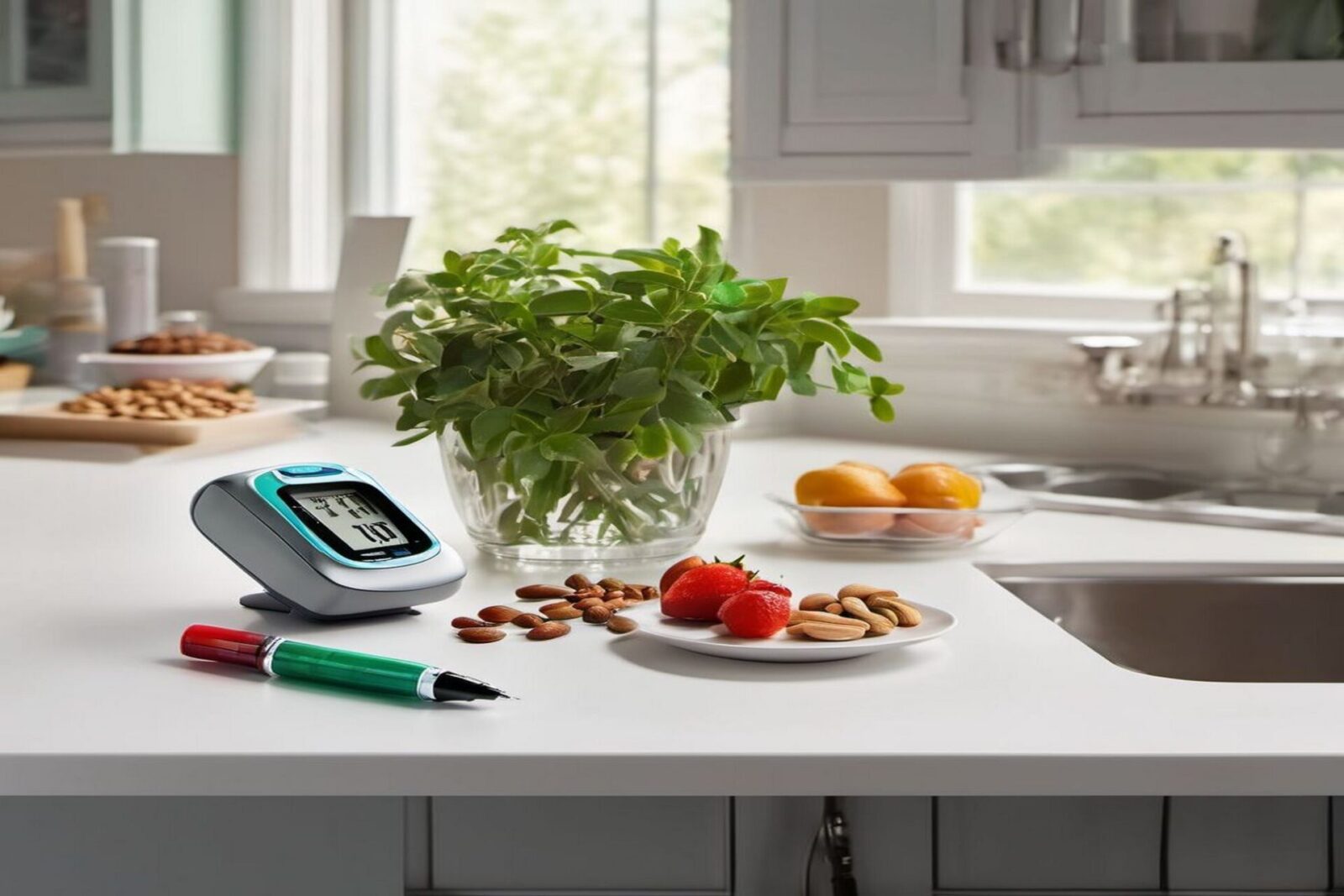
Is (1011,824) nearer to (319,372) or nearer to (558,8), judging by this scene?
(319,372)

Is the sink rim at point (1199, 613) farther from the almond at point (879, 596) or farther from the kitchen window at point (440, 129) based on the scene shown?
the kitchen window at point (440, 129)

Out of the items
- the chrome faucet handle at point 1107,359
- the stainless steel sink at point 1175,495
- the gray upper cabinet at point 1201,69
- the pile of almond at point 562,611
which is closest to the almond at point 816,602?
the pile of almond at point 562,611

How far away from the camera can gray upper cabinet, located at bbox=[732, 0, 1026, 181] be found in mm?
1711

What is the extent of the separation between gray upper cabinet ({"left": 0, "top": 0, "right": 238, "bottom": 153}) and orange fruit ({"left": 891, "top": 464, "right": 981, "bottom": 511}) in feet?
5.72

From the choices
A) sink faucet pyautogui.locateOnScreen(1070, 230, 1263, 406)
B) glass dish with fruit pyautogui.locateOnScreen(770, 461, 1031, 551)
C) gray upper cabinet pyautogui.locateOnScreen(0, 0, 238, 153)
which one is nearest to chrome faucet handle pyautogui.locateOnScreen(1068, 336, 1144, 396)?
sink faucet pyautogui.locateOnScreen(1070, 230, 1263, 406)

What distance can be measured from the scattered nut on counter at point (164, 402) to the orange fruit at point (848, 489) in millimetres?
1019

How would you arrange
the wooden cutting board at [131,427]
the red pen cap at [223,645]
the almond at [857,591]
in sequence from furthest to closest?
1. the wooden cutting board at [131,427]
2. the almond at [857,591]
3. the red pen cap at [223,645]

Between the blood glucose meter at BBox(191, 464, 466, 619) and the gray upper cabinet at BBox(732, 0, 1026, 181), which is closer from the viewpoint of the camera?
the blood glucose meter at BBox(191, 464, 466, 619)

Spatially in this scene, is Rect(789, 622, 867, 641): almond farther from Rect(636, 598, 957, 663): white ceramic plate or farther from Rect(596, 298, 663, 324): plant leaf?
Rect(596, 298, 663, 324): plant leaf

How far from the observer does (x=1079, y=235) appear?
3.05 meters

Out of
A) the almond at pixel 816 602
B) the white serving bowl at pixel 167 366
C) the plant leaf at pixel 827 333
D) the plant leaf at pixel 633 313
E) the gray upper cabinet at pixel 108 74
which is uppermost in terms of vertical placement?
the gray upper cabinet at pixel 108 74

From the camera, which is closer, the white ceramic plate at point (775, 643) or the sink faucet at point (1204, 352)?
the white ceramic plate at point (775, 643)

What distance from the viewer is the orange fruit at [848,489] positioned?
138cm

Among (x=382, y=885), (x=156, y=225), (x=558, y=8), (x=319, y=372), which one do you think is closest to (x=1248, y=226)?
(x=558, y=8)
